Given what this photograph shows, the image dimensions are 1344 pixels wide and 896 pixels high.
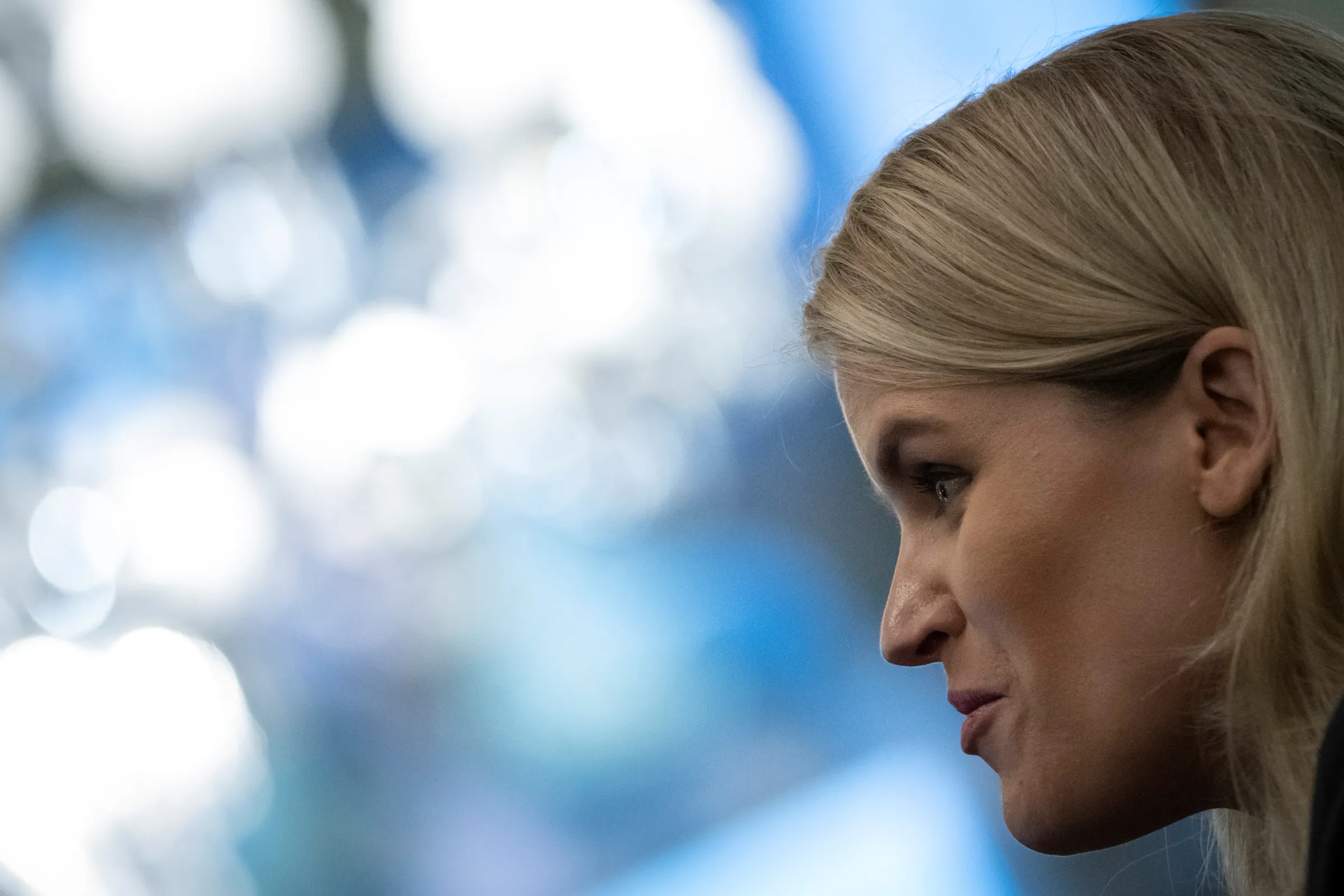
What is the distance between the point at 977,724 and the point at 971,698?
2 centimetres

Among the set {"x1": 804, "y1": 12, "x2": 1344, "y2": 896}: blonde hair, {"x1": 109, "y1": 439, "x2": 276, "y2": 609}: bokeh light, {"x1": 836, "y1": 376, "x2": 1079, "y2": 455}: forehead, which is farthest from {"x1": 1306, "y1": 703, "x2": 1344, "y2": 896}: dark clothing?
{"x1": 109, "y1": 439, "x2": 276, "y2": 609}: bokeh light

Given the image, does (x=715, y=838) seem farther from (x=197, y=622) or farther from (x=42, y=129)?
(x=42, y=129)

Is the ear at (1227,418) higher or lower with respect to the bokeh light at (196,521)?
higher

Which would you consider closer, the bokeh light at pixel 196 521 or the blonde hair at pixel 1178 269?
the blonde hair at pixel 1178 269

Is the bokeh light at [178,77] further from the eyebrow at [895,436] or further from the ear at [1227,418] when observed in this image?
the ear at [1227,418]

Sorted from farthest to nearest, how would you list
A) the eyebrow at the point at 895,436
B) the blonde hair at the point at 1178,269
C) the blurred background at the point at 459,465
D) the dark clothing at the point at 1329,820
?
the blurred background at the point at 459,465 < the eyebrow at the point at 895,436 < the blonde hair at the point at 1178,269 < the dark clothing at the point at 1329,820

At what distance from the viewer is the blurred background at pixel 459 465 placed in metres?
1.43

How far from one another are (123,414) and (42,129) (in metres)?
0.44

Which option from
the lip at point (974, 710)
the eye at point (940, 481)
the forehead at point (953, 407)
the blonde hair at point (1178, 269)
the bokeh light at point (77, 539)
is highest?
the blonde hair at point (1178, 269)

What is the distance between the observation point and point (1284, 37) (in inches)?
30.1

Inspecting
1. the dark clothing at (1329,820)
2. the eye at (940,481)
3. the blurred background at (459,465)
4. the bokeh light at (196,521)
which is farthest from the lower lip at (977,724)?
the bokeh light at (196,521)

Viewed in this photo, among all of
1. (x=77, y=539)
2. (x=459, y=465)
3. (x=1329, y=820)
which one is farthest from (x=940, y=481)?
(x=77, y=539)

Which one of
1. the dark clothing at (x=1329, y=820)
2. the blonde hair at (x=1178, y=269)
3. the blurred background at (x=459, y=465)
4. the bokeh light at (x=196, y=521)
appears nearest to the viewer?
the dark clothing at (x=1329, y=820)

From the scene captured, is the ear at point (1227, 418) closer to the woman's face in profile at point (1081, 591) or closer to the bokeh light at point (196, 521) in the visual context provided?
the woman's face in profile at point (1081, 591)
